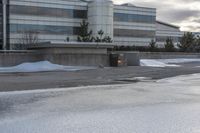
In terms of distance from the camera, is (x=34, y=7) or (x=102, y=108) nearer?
(x=102, y=108)

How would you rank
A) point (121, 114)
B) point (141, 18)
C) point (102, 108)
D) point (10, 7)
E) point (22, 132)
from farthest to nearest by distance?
1. point (141, 18)
2. point (10, 7)
3. point (102, 108)
4. point (121, 114)
5. point (22, 132)

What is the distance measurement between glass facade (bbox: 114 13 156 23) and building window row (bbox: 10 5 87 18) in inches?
391

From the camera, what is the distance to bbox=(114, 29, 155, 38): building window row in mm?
107000

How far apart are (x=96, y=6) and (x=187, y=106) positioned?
87.7 meters

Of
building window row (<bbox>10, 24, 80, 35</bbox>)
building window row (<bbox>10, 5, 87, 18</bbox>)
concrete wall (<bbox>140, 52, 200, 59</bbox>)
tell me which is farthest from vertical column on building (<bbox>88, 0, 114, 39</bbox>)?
concrete wall (<bbox>140, 52, 200, 59</bbox>)

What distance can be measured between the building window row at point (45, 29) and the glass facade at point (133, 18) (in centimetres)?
1252

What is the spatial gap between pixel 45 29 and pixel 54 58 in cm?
5559

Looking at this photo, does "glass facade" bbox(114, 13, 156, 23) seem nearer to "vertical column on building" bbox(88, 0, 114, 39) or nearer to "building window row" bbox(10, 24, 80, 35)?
"vertical column on building" bbox(88, 0, 114, 39)

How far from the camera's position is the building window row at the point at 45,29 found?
9312 cm

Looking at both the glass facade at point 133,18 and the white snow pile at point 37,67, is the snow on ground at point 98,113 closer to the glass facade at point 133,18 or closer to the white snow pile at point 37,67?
the white snow pile at point 37,67

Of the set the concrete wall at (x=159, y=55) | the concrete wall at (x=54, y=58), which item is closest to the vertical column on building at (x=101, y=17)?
the concrete wall at (x=159, y=55)

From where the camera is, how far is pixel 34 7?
314ft

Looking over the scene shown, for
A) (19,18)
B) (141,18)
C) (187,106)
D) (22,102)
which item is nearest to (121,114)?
(187,106)

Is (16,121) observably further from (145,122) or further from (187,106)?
(187,106)
